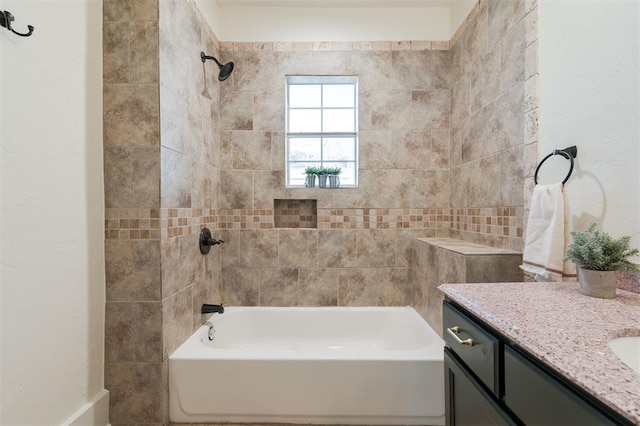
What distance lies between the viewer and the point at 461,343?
1.03m

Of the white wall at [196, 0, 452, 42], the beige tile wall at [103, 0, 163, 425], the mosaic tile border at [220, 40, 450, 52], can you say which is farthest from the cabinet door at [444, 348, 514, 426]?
the white wall at [196, 0, 452, 42]

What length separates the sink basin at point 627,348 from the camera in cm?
Answer: 75

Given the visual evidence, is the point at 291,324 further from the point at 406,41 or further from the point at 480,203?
the point at 406,41

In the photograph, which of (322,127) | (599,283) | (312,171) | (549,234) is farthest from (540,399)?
(322,127)

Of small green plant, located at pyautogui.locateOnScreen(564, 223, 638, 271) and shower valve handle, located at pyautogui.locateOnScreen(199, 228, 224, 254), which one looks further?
shower valve handle, located at pyautogui.locateOnScreen(199, 228, 224, 254)

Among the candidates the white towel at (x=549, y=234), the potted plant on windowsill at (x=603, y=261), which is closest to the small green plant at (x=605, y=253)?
the potted plant on windowsill at (x=603, y=261)

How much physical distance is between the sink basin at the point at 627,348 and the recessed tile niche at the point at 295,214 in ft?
6.69

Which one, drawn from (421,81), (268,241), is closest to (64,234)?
(268,241)

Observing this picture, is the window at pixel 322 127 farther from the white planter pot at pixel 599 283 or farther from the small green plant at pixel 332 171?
the white planter pot at pixel 599 283

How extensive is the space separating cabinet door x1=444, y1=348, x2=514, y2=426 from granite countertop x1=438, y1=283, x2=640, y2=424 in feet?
0.69

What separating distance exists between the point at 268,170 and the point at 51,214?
1.49 metres

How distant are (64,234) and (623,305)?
204 centimetres

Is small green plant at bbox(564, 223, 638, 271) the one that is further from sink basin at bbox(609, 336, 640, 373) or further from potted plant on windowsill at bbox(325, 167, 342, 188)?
potted plant on windowsill at bbox(325, 167, 342, 188)

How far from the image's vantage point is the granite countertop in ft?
1.83
